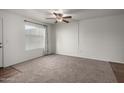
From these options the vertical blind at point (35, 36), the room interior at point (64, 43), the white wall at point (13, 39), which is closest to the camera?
the room interior at point (64, 43)

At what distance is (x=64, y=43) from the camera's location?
596cm

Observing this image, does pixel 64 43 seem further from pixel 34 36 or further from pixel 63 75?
pixel 63 75

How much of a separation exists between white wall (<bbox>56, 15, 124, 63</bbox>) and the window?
3.75 ft

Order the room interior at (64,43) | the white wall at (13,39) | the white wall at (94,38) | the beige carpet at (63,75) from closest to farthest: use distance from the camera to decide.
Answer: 1. the beige carpet at (63,75)
2. the room interior at (64,43)
3. the white wall at (13,39)
4. the white wall at (94,38)

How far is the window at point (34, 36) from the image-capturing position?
183 inches

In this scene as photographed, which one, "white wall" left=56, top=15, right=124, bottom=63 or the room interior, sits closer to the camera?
the room interior

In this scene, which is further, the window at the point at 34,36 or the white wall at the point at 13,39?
the window at the point at 34,36

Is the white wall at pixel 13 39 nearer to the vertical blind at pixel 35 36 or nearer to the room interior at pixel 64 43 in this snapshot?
the room interior at pixel 64 43

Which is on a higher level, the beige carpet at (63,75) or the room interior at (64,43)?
the room interior at (64,43)

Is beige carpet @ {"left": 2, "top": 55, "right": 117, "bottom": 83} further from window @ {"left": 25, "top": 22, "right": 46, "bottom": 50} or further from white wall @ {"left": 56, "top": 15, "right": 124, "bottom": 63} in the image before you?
window @ {"left": 25, "top": 22, "right": 46, "bottom": 50}

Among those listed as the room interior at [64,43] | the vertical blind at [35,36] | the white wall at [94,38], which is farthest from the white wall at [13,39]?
the white wall at [94,38]

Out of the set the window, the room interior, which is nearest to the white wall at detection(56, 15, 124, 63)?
the room interior

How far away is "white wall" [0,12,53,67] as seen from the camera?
352cm

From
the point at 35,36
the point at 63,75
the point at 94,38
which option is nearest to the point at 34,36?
the point at 35,36
